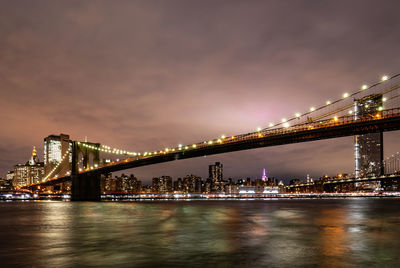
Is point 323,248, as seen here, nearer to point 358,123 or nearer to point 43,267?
point 43,267

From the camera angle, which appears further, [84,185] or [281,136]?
[84,185]

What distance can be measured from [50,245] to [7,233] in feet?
19.2

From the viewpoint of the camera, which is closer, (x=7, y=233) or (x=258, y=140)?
(x=7, y=233)

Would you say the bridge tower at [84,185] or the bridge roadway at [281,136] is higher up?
the bridge roadway at [281,136]

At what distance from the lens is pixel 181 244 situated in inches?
534

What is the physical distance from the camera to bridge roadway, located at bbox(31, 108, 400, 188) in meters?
41.3

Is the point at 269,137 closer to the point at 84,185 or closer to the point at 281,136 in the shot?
the point at 281,136

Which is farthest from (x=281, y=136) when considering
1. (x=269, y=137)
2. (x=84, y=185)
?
(x=84, y=185)

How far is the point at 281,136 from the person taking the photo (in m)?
50.2

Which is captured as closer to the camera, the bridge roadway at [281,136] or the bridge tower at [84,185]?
the bridge roadway at [281,136]

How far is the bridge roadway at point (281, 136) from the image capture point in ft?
136

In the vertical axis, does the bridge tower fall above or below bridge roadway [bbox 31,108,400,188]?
below

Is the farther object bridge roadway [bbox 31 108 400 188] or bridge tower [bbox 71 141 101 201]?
bridge tower [bbox 71 141 101 201]

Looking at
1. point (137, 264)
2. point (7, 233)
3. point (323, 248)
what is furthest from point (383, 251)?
point (7, 233)
